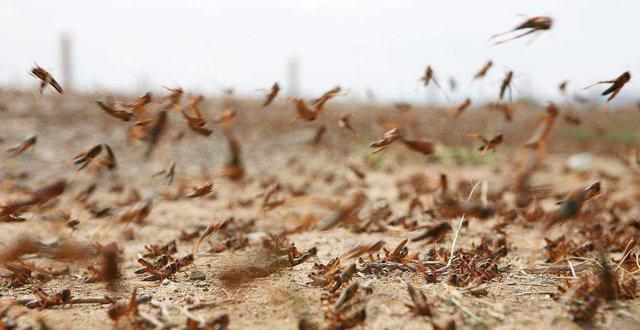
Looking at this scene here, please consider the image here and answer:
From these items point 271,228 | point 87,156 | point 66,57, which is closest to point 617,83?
point 271,228

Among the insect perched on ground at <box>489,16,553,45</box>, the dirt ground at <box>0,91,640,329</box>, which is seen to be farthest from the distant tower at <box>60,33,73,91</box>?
the insect perched on ground at <box>489,16,553,45</box>

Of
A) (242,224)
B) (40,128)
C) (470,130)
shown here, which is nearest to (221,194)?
(242,224)

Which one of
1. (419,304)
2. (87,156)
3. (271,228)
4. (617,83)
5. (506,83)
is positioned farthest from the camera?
(271,228)

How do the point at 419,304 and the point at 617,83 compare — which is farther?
the point at 617,83

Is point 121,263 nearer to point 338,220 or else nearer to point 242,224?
point 242,224

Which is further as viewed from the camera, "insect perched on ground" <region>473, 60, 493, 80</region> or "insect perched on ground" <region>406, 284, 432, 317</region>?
"insect perched on ground" <region>473, 60, 493, 80</region>

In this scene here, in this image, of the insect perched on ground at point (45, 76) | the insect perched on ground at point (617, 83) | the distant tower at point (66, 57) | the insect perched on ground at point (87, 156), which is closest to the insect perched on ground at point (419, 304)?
the insect perched on ground at point (617, 83)

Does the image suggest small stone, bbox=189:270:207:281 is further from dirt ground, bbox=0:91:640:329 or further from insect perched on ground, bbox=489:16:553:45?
insect perched on ground, bbox=489:16:553:45

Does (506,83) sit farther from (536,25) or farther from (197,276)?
(197,276)
